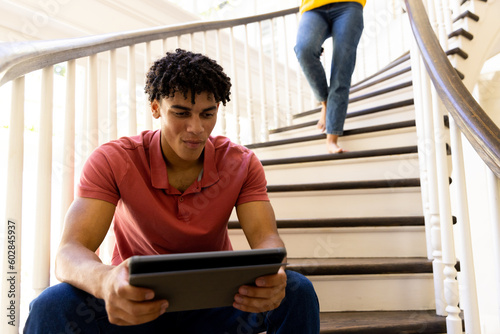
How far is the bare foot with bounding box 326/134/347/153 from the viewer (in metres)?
2.11

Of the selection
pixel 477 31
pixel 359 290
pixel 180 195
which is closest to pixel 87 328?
pixel 180 195

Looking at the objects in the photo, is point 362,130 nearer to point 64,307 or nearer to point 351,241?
point 351,241

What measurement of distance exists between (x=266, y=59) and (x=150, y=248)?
10.7ft

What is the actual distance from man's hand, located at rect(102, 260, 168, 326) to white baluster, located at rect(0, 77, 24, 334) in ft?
1.45

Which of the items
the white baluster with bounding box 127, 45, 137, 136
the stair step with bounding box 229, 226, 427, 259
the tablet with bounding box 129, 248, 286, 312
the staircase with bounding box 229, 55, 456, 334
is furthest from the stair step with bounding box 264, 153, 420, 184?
the tablet with bounding box 129, 248, 286, 312

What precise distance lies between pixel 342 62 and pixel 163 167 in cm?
139

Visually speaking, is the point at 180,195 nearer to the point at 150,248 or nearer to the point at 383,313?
the point at 150,248

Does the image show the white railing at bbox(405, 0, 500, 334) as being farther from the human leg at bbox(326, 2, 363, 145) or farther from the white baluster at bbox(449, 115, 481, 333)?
the human leg at bbox(326, 2, 363, 145)

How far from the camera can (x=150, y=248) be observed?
3.64 feet

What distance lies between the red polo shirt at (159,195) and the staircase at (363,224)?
507mm

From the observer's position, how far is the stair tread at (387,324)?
130 cm

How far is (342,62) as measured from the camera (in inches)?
85.7

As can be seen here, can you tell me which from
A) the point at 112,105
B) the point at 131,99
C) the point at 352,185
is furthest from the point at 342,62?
the point at 112,105
